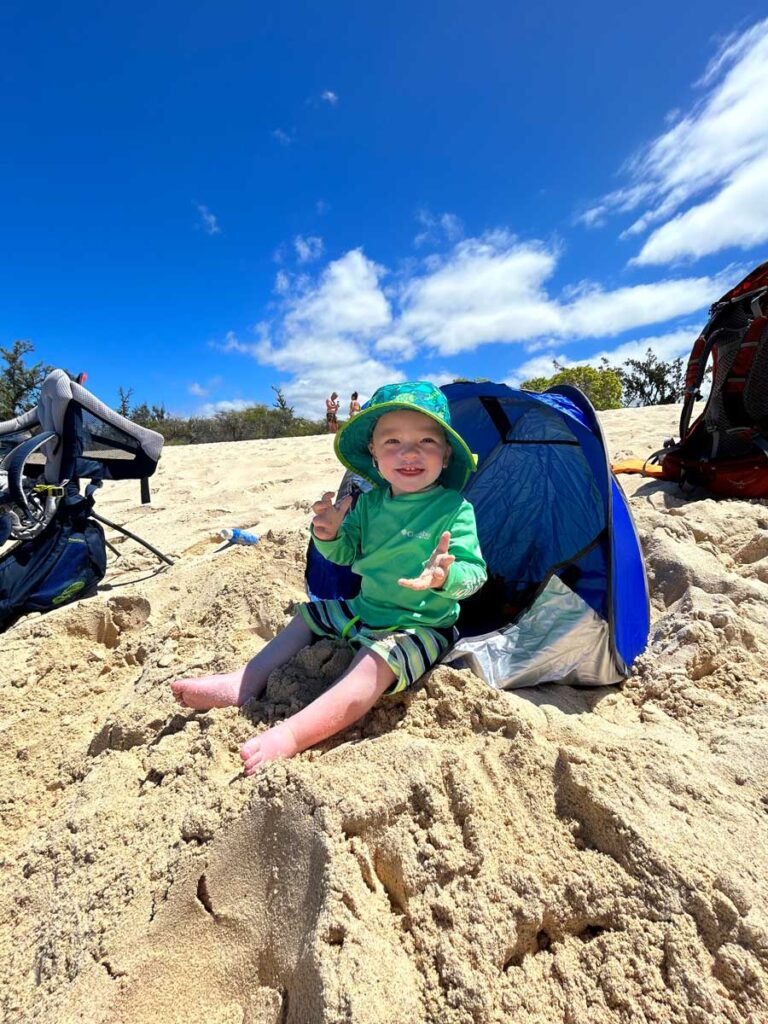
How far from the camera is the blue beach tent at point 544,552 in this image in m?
1.93

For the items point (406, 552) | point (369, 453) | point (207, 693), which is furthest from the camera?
point (369, 453)

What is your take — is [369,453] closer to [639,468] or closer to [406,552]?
[406,552]

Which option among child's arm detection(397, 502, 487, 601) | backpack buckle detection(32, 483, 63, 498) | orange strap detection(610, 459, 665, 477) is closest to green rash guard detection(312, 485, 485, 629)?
child's arm detection(397, 502, 487, 601)

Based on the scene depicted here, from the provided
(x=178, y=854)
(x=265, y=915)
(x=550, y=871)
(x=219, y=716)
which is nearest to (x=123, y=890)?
(x=178, y=854)

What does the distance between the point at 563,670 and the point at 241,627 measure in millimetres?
1316

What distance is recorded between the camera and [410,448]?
1847mm

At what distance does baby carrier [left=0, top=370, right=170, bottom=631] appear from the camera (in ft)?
9.69

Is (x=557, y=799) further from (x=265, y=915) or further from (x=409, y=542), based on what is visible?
(x=409, y=542)

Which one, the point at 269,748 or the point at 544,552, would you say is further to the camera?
the point at 544,552

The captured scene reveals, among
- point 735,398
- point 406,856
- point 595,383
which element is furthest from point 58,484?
point 595,383

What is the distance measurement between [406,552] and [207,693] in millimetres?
795

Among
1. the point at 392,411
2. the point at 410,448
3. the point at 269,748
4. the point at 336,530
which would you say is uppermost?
the point at 392,411

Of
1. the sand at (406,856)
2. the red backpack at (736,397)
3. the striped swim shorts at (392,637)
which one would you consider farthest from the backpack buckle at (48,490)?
the red backpack at (736,397)

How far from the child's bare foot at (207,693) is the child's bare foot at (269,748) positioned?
1.04 feet
